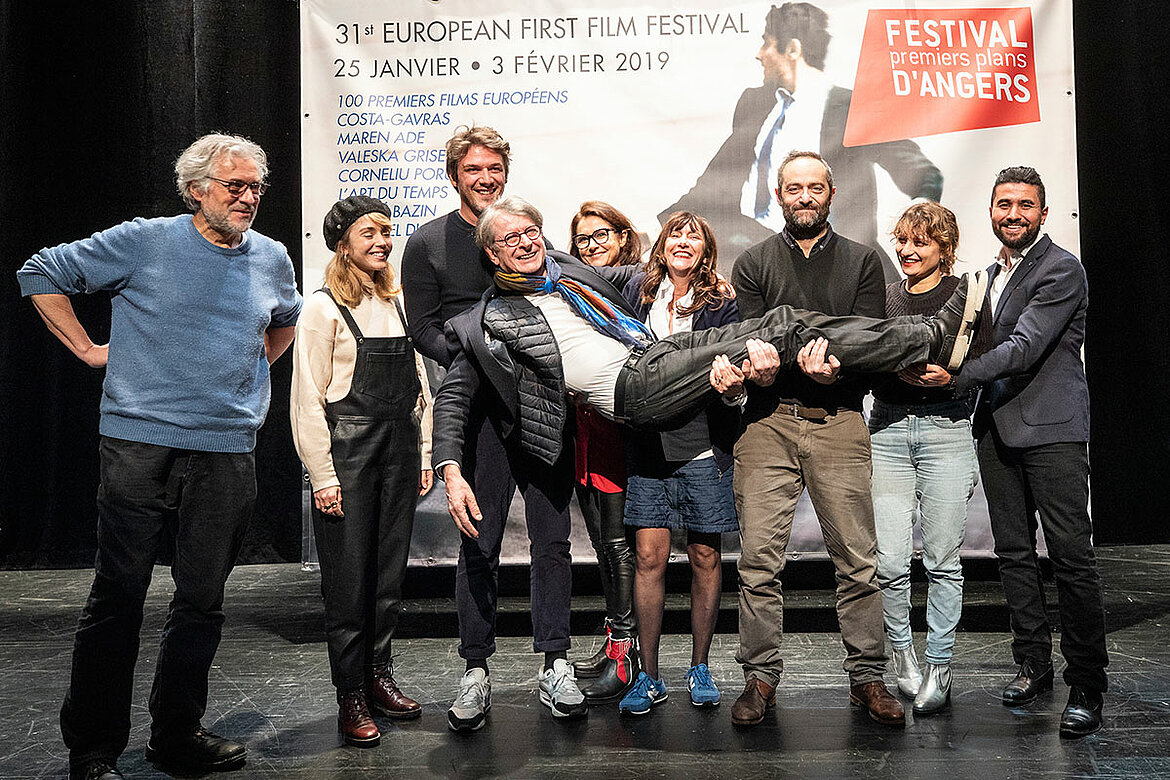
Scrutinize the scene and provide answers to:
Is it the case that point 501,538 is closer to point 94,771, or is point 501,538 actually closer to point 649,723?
point 649,723

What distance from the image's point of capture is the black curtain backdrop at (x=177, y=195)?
5.89 meters

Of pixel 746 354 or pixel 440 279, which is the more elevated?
pixel 440 279

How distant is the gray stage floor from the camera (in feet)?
9.66

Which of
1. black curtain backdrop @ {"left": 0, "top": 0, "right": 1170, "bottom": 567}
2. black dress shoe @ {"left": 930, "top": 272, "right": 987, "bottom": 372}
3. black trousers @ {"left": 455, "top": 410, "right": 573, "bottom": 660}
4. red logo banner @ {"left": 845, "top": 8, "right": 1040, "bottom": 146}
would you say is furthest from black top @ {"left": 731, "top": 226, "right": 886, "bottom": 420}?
black curtain backdrop @ {"left": 0, "top": 0, "right": 1170, "bottom": 567}

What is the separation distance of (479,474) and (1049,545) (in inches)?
68.3

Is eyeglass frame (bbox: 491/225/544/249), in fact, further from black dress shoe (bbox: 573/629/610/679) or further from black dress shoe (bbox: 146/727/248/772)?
black dress shoe (bbox: 146/727/248/772)

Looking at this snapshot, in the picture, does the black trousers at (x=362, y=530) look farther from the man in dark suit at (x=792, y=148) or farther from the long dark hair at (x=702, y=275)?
the man in dark suit at (x=792, y=148)

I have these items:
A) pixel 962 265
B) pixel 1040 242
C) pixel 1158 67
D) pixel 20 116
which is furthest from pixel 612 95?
pixel 20 116

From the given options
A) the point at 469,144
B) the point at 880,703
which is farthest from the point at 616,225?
the point at 880,703

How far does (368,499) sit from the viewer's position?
3.33 meters

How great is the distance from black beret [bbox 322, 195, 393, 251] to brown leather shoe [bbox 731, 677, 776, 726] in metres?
1.84

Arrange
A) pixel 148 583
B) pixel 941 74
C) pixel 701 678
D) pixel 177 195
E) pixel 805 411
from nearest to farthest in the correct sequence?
pixel 148 583, pixel 805 411, pixel 701 678, pixel 941 74, pixel 177 195

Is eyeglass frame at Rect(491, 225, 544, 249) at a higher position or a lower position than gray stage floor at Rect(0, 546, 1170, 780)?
higher

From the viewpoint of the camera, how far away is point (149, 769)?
3.02 meters
